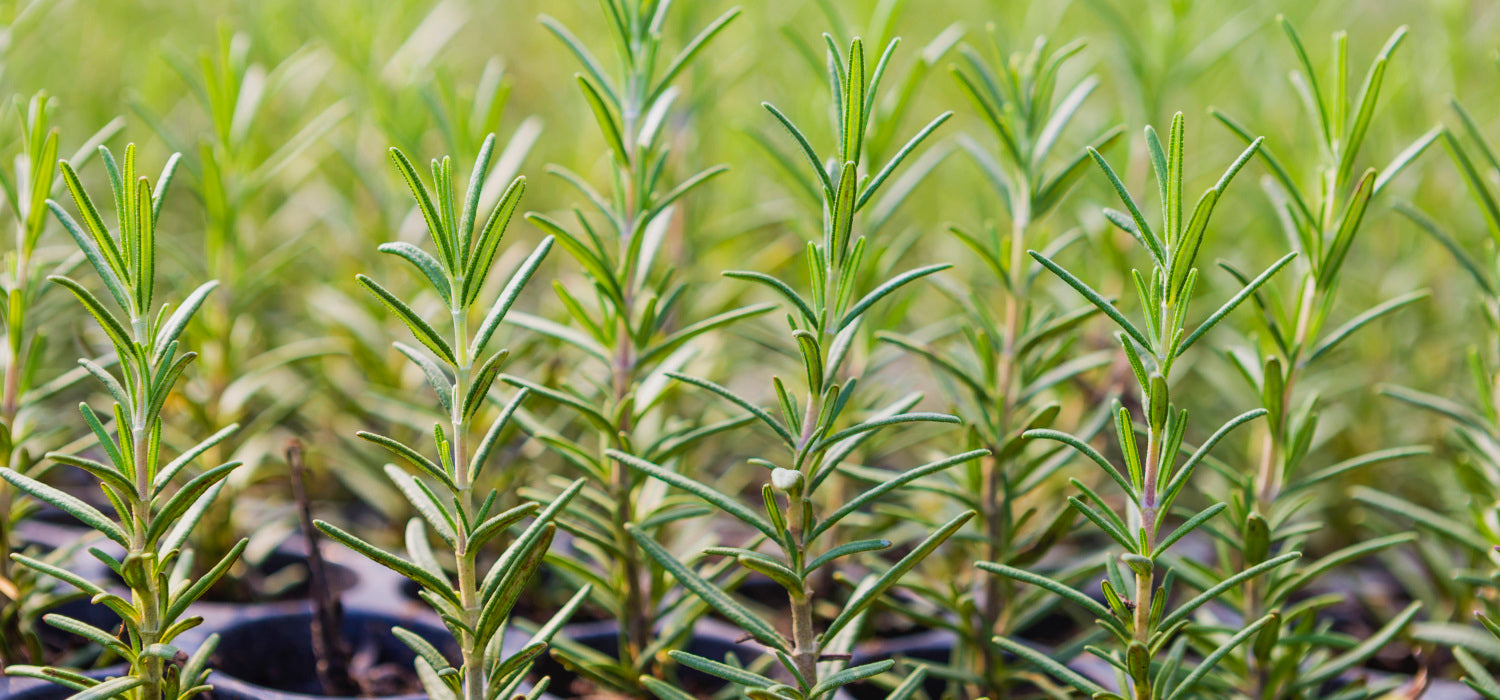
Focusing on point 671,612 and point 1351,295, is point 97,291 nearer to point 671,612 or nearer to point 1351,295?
point 671,612

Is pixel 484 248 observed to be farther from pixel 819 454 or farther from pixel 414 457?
pixel 819 454

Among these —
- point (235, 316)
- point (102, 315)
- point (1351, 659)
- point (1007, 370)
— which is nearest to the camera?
point (102, 315)

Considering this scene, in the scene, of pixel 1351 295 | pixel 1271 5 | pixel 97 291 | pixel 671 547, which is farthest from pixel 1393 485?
pixel 97 291

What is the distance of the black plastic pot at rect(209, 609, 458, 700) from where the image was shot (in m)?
1.02

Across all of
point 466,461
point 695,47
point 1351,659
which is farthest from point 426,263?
point 1351,659

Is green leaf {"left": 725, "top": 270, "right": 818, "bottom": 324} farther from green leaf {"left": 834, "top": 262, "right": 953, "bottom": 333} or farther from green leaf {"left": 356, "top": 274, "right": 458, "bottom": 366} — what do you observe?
green leaf {"left": 356, "top": 274, "right": 458, "bottom": 366}

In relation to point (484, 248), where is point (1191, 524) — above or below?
below

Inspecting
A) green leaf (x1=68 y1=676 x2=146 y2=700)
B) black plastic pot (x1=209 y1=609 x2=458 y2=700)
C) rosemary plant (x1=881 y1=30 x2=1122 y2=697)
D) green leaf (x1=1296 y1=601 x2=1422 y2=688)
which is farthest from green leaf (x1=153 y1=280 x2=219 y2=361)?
green leaf (x1=1296 y1=601 x2=1422 y2=688)

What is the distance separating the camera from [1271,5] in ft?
5.51

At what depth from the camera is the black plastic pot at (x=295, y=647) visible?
3.34 feet

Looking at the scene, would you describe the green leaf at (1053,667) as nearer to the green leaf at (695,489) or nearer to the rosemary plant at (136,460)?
the green leaf at (695,489)

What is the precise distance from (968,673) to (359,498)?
0.88m

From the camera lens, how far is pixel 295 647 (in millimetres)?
1056

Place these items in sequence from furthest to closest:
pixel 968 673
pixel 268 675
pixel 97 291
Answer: pixel 97 291 → pixel 268 675 → pixel 968 673
